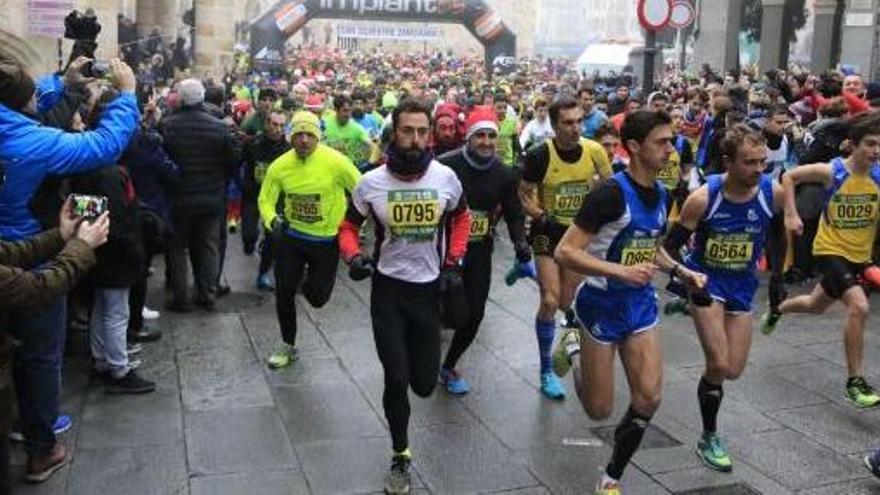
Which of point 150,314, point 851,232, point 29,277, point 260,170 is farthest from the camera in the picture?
point 260,170

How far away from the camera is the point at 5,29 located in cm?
1188

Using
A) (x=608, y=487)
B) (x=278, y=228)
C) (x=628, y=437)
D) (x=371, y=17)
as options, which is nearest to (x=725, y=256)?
(x=628, y=437)

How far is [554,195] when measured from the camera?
22.4 feet

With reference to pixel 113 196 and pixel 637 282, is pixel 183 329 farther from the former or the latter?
pixel 637 282

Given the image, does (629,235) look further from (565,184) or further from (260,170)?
(260,170)

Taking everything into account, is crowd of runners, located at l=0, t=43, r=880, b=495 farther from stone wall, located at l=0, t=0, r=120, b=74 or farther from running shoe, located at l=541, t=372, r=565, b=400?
stone wall, located at l=0, t=0, r=120, b=74

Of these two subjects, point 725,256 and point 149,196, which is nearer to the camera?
point 725,256

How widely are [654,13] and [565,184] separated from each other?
563 cm

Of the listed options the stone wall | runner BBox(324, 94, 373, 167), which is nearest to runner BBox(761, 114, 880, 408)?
runner BBox(324, 94, 373, 167)

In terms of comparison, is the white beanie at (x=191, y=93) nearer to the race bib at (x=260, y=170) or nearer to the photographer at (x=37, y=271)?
the race bib at (x=260, y=170)

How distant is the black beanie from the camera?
4.49 meters

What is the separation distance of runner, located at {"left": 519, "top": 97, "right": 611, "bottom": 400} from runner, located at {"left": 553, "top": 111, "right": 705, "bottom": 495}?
65.7 inches

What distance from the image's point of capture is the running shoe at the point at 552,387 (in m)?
6.52

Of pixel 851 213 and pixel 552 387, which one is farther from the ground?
pixel 851 213
